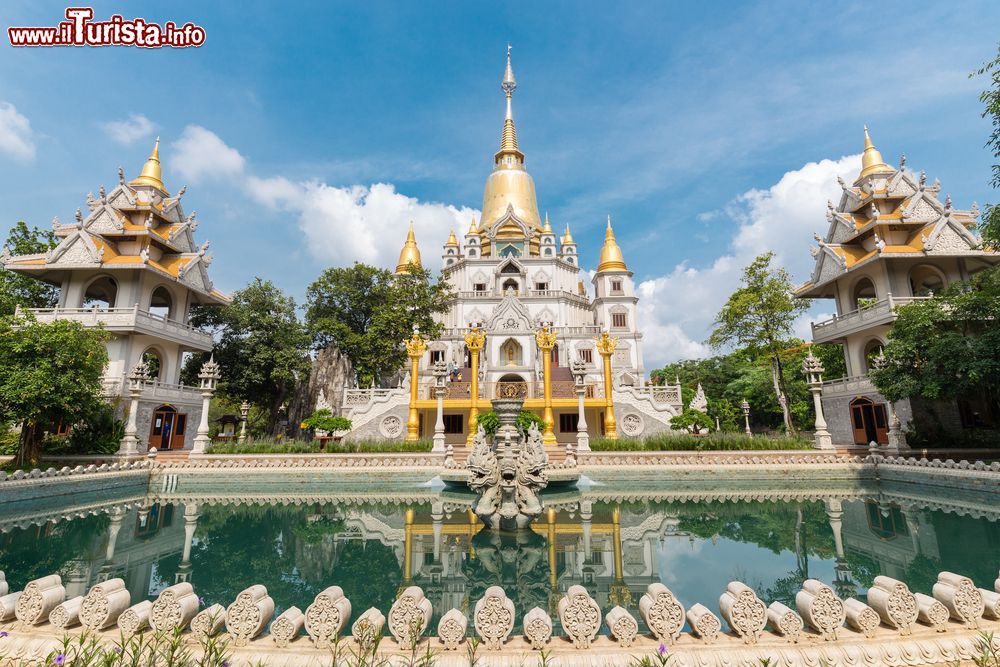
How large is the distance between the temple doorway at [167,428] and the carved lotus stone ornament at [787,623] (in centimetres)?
2743

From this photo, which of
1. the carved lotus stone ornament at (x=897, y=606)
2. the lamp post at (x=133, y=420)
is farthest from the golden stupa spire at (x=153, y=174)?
the carved lotus stone ornament at (x=897, y=606)

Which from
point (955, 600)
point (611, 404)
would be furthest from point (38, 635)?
point (611, 404)

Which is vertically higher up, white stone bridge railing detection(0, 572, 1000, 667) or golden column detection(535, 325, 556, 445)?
golden column detection(535, 325, 556, 445)

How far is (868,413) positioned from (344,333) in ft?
98.2

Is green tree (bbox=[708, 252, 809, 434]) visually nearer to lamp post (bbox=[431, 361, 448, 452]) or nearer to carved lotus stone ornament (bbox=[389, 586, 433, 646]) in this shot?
lamp post (bbox=[431, 361, 448, 452])

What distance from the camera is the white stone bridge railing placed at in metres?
4.10

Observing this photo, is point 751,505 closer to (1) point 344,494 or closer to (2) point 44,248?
(1) point 344,494

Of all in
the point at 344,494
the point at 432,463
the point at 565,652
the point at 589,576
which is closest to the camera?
the point at 565,652

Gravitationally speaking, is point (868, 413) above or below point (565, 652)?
above

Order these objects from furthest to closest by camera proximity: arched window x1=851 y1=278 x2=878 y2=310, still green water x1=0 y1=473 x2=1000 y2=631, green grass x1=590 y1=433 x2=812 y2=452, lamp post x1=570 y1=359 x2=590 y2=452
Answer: arched window x1=851 y1=278 x2=878 y2=310 → lamp post x1=570 y1=359 x2=590 y2=452 → green grass x1=590 y1=433 x2=812 y2=452 → still green water x1=0 y1=473 x2=1000 y2=631

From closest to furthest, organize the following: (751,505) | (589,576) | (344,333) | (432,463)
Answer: (589,576)
(751,505)
(432,463)
(344,333)

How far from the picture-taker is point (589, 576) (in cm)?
816

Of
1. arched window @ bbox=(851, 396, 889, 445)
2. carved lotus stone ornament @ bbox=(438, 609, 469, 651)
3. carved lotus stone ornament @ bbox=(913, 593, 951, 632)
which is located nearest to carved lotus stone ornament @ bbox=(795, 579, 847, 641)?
carved lotus stone ornament @ bbox=(913, 593, 951, 632)

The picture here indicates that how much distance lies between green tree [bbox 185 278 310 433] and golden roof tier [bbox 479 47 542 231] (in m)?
23.5
